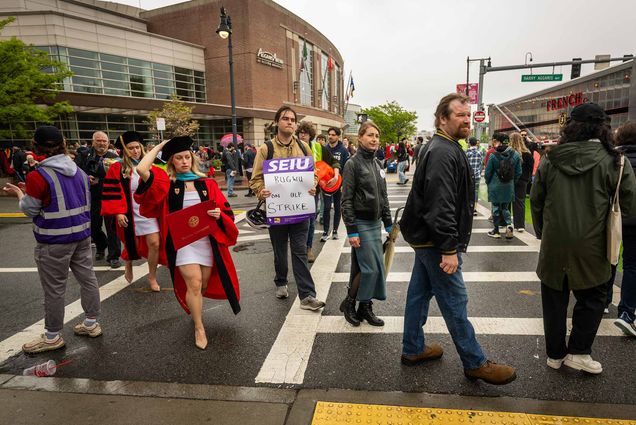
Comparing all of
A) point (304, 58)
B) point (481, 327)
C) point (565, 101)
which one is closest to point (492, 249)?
point (481, 327)

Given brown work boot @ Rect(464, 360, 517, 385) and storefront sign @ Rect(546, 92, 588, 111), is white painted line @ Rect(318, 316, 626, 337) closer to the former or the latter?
brown work boot @ Rect(464, 360, 517, 385)

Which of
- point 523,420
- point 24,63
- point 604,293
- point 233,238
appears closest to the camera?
point 523,420

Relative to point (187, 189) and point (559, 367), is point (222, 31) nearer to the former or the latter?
point (187, 189)

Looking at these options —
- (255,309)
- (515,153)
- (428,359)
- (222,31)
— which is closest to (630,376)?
(428,359)

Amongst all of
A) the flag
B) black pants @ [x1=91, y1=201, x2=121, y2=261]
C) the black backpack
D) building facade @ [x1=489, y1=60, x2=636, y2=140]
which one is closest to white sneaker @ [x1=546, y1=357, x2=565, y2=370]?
the black backpack

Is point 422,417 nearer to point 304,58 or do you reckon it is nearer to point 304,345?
point 304,345

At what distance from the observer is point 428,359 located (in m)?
3.33

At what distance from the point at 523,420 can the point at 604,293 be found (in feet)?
4.00

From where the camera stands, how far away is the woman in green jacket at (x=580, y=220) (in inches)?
116

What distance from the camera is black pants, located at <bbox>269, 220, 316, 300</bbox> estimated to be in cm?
450

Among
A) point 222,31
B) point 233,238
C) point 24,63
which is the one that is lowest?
point 233,238

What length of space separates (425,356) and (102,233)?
6074mm

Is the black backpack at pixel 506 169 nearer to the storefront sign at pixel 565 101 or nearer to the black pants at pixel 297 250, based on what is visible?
the black pants at pixel 297 250

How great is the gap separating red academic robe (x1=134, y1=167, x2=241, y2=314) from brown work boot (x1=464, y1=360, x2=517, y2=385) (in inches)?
90.5
